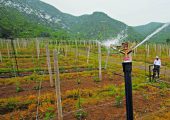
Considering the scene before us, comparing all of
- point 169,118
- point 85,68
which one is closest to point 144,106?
point 169,118

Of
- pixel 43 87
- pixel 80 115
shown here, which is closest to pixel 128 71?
pixel 80 115

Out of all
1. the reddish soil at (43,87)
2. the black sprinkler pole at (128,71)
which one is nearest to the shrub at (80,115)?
the reddish soil at (43,87)

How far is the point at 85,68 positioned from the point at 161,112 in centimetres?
1315

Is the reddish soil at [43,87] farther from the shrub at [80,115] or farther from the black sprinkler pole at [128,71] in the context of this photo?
the black sprinkler pole at [128,71]

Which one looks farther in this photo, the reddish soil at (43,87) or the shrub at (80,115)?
the reddish soil at (43,87)

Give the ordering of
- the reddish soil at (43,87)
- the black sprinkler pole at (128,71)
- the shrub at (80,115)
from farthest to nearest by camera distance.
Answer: the reddish soil at (43,87), the shrub at (80,115), the black sprinkler pole at (128,71)

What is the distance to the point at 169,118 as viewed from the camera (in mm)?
7793

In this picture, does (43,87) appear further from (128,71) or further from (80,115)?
(128,71)

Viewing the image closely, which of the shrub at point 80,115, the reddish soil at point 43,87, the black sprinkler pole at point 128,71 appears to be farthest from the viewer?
the reddish soil at point 43,87

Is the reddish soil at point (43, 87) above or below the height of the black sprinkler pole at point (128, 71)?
below

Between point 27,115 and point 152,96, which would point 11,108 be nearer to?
point 27,115

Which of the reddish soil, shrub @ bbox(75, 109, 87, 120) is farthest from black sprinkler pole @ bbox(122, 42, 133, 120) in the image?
the reddish soil

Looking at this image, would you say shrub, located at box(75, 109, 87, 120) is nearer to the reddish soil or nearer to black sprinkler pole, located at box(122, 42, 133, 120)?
the reddish soil

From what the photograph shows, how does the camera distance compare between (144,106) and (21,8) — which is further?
(21,8)
